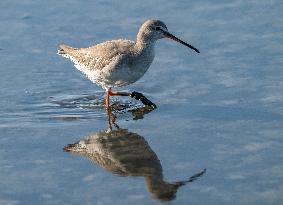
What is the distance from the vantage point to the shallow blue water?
30.7ft

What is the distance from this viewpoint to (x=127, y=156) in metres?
10.2

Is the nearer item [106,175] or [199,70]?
[106,175]

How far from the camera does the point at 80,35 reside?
14.2 m

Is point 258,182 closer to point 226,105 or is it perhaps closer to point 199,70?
point 226,105

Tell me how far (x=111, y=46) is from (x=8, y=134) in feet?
7.66

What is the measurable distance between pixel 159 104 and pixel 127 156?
6.00 ft

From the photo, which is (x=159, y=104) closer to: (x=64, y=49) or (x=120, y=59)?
(x=120, y=59)

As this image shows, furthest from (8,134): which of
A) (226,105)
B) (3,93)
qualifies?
(226,105)

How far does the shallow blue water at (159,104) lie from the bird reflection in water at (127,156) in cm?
8

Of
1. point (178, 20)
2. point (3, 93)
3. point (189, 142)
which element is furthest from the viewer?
point (178, 20)

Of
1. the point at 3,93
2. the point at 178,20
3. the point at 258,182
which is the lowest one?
the point at 258,182

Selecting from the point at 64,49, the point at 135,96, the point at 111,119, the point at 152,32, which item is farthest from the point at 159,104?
the point at 64,49

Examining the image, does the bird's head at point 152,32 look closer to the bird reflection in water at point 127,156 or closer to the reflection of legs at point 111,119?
the reflection of legs at point 111,119

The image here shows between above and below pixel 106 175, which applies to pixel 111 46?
above
